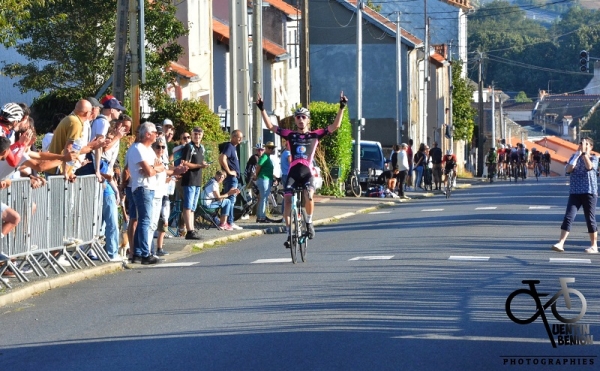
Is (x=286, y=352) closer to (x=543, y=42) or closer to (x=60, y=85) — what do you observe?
(x=60, y=85)

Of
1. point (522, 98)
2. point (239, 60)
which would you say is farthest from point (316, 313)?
point (522, 98)

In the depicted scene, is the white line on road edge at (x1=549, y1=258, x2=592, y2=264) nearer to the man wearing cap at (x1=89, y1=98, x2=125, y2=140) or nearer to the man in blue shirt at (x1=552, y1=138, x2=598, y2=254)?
the man in blue shirt at (x1=552, y1=138, x2=598, y2=254)

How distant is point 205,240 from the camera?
19250 millimetres

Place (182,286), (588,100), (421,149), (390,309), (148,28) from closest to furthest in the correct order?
(390,309) → (182,286) → (148,28) → (421,149) → (588,100)

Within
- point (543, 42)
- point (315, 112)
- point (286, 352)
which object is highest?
point (543, 42)

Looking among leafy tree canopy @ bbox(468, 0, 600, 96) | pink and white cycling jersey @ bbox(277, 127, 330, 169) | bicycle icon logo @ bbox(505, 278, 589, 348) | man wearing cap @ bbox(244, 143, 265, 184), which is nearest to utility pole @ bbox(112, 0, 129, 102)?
man wearing cap @ bbox(244, 143, 265, 184)

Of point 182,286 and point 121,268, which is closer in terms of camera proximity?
point 182,286

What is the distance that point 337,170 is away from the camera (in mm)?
36875

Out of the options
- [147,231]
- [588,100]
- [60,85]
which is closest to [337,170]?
[60,85]

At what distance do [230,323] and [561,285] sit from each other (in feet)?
12.3

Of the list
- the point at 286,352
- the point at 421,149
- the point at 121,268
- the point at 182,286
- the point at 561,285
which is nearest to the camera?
the point at 286,352

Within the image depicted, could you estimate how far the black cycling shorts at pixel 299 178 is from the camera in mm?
15230

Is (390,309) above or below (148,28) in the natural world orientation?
below

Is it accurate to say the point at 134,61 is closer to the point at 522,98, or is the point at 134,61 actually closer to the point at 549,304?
the point at 549,304
